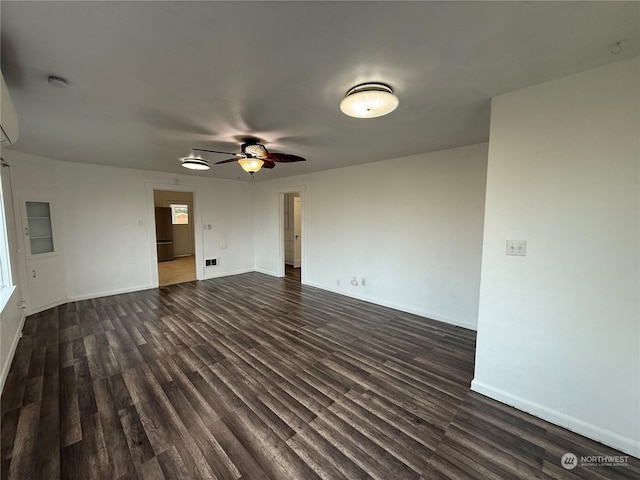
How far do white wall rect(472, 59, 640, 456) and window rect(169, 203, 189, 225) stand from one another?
10.4 m

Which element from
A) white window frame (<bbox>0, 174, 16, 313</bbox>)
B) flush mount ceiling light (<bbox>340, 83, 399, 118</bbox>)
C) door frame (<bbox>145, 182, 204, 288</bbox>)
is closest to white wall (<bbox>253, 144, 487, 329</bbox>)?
flush mount ceiling light (<bbox>340, 83, 399, 118</bbox>)

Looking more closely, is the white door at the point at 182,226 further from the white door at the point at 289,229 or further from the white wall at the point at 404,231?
the white wall at the point at 404,231

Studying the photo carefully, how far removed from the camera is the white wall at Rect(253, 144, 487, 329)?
11.3 feet

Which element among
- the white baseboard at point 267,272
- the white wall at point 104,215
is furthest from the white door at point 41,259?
the white baseboard at point 267,272

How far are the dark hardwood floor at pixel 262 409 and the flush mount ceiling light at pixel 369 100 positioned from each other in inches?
92.4

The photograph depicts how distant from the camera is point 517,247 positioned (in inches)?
79.0

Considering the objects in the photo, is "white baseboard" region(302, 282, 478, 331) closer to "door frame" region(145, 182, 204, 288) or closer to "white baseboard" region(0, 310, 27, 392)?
"door frame" region(145, 182, 204, 288)

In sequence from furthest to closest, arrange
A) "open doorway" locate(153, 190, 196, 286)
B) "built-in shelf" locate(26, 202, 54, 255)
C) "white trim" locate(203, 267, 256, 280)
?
"open doorway" locate(153, 190, 196, 286) < "white trim" locate(203, 267, 256, 280) < "built-in shelf" locate(26, 202, 54, 255)

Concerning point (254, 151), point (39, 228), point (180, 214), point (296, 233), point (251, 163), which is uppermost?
point (254, 151)

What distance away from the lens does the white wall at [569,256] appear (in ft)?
5.34

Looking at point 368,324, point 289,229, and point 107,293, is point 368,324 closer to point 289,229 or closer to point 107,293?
point 289,229

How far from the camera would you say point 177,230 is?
9.68 metres

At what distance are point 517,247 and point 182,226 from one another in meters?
10.6

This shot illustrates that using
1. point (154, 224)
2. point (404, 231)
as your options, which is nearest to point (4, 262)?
point (154, 224)
